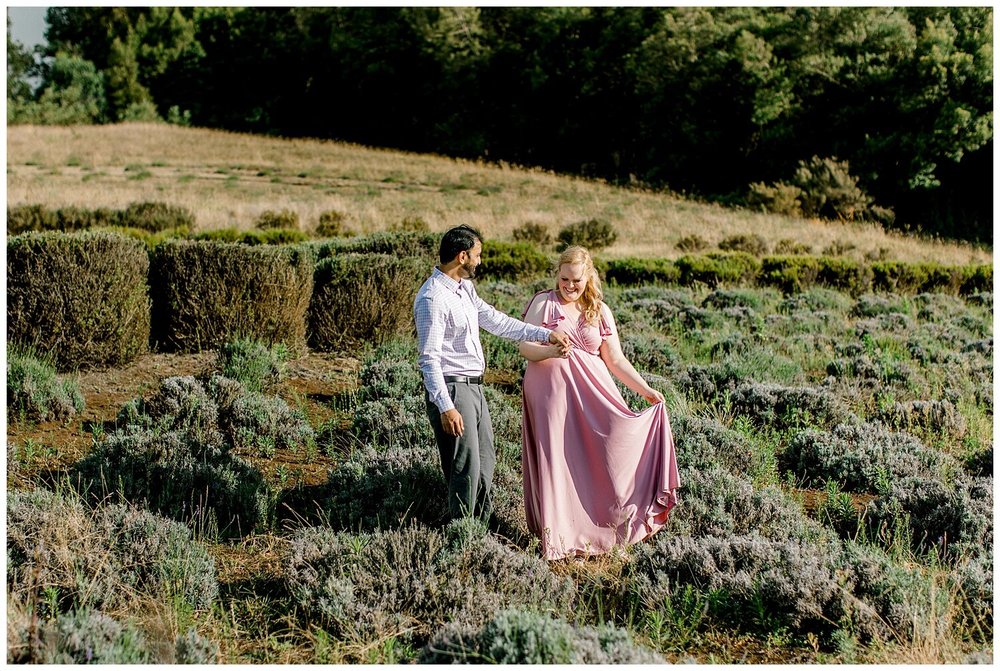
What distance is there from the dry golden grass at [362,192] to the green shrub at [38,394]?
36.5 feet

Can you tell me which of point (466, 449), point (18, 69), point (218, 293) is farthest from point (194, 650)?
point (18, 69)

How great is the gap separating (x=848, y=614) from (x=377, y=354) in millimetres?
4667

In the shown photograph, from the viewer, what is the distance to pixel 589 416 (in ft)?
12.6

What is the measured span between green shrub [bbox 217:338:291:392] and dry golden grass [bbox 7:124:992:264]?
Result: 9.82 meters

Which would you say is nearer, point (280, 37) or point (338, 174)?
point (338, 174)

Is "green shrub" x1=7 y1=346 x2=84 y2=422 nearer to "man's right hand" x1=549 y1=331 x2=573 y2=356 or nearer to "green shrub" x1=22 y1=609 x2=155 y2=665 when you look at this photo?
"green shrub" x1=22 y1=609 x2=155 y2=665

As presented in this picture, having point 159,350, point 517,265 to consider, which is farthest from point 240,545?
point 517,265

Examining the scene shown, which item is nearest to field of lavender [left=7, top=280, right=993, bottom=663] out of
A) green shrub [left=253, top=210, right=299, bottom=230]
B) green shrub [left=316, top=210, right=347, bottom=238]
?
green shrub [left=316, top=210, right=347, bottom=238]

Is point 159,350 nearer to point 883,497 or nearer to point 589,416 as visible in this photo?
point 589,416

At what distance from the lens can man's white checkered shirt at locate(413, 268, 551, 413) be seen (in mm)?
3441

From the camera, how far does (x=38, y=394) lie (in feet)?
18.0

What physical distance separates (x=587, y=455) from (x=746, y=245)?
13509mm

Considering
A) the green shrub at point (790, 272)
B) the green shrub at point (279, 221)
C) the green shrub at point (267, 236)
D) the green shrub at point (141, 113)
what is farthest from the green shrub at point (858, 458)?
the green shrub at point (141, 113)

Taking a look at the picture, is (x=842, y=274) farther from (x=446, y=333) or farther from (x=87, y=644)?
(x=87, y=644)
